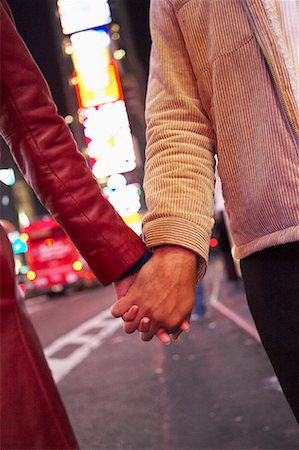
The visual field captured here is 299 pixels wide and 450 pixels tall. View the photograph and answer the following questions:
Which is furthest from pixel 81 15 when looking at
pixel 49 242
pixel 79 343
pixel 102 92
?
pixel 79 343

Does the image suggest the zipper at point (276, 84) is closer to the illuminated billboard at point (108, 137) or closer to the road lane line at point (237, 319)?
the road lane line at point (237, 319)

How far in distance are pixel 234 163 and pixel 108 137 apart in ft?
118

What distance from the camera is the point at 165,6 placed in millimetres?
1959

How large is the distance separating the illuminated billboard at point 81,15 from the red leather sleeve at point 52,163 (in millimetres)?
36901

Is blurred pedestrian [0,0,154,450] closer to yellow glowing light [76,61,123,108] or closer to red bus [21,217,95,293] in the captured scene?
red bus [21,217,95,293]

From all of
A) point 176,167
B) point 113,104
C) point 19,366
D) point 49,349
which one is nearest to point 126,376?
point 49,349

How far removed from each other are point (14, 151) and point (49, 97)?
0.15 m

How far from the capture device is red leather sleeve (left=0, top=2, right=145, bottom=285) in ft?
4.92

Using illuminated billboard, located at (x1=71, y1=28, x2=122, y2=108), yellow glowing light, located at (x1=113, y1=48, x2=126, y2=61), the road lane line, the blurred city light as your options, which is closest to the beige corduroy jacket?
the blurred city light

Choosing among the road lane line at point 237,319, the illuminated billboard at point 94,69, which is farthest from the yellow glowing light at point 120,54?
the road lane line at point 237,319

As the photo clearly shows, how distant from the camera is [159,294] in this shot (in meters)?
1.70

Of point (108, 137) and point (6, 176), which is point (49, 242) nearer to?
point (6, 176)

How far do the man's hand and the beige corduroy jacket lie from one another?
5 centimetres

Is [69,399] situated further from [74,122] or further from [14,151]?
[74,122]
